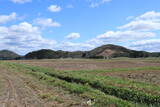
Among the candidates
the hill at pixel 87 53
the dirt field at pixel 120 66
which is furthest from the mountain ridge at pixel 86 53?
the dirt field at pixel 120 66

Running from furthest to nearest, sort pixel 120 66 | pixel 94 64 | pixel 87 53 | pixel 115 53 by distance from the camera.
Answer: pixel 87 53, pixel 115 53, pixel 94 64, pixel 120 66

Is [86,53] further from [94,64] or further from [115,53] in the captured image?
[94,64]

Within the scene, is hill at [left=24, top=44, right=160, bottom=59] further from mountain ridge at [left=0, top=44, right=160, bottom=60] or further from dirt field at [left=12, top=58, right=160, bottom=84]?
dirt field at [left=12, top=58, right=160, bottom=84]

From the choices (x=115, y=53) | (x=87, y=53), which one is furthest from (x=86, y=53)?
(x=115, y=53)

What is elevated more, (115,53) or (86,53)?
(86,53)

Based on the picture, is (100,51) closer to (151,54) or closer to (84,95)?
(151,54)

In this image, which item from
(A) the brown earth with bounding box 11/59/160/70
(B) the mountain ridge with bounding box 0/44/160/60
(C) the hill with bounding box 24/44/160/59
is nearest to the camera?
(A) the brown earth with bounding box 11/59/160/70

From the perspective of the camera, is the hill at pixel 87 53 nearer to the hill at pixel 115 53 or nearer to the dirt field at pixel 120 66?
the hill at pixel 115 53

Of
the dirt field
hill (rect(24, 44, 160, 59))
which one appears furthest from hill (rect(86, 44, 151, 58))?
the dirt field

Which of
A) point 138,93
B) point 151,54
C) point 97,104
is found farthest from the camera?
point 151,54

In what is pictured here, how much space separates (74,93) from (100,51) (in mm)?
178190

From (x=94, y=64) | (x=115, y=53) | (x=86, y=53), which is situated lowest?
(x=94, y=64)

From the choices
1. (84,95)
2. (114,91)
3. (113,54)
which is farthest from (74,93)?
(113,54)

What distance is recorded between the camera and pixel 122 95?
41.4 ft
